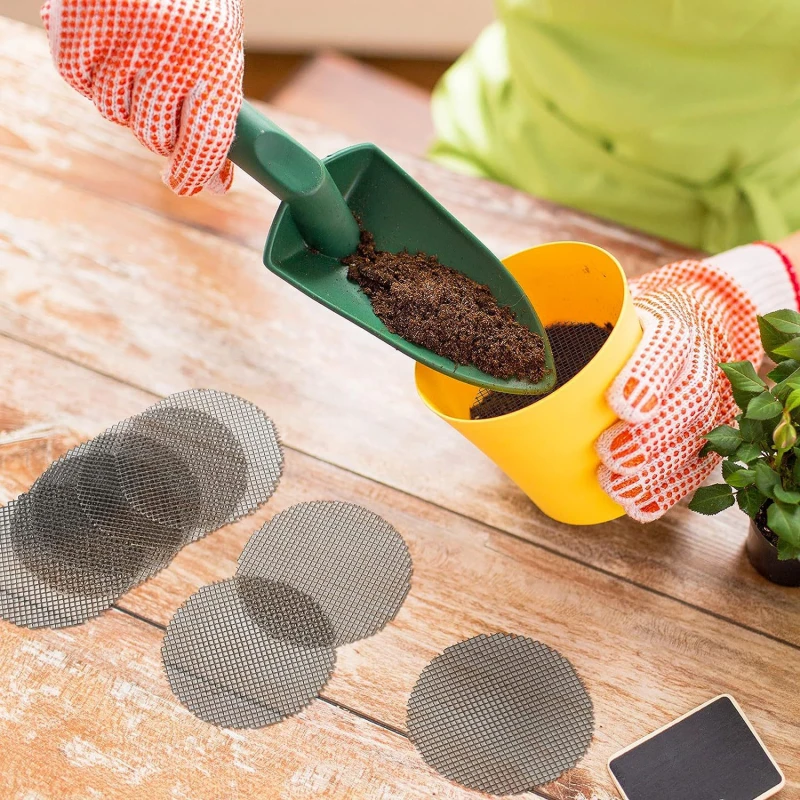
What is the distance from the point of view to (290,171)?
59 centimetres

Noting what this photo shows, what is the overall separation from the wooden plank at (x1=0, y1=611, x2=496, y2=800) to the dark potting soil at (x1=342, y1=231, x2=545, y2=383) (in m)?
0.29

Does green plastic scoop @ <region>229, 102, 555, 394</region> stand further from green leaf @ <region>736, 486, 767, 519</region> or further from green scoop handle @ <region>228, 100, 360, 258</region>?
green leaf @ <region>736, 486, 767, 519</region>

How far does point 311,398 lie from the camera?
2.60ft

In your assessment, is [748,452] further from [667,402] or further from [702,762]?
[702,762]

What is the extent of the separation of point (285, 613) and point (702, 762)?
13.0 inches

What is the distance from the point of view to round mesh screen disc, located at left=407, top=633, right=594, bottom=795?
0.62m

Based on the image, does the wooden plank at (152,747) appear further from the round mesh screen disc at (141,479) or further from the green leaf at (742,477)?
the green leaf at (742,477)

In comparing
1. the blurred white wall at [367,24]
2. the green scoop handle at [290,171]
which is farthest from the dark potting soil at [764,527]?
the blurred white wall at [367,24]

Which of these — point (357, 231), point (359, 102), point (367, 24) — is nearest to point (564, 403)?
point (357, 231)

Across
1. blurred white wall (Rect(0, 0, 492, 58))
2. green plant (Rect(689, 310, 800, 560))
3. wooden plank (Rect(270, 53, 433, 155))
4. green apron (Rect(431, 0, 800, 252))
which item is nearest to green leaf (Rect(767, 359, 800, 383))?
green plant (Rect(689, 310, 800, 560))

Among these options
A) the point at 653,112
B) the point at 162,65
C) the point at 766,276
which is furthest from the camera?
the point at 653,112

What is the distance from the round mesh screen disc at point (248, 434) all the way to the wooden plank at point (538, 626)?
12mm

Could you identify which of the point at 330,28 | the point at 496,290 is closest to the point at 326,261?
the point at 496,290

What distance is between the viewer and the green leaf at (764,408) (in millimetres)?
550
